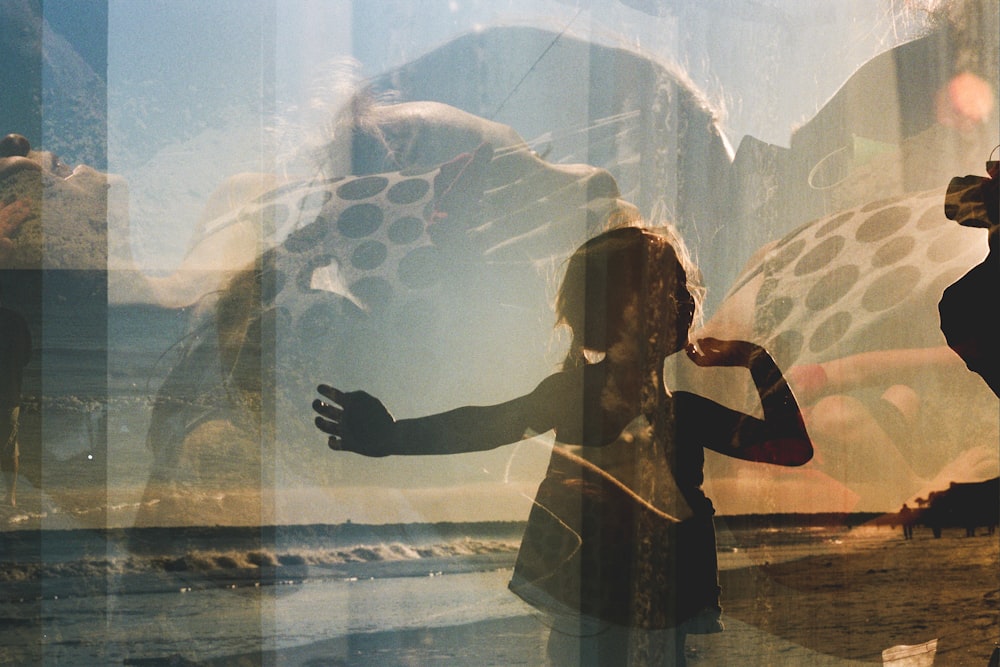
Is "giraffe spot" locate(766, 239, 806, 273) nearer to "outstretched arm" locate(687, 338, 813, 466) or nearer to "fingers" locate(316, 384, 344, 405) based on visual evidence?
"outstretched arm" locate(687, 338, 813, 466)

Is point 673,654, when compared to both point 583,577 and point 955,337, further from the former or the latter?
point 955,337

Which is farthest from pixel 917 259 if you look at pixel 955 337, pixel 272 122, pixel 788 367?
pixel 272 122

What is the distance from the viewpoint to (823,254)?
2.67 m

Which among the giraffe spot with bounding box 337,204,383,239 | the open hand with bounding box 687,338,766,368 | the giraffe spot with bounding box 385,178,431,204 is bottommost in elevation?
the open hand with bounding box 687,338,766,368

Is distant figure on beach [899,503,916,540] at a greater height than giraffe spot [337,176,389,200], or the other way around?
giraffe spot [337,176,389,200]

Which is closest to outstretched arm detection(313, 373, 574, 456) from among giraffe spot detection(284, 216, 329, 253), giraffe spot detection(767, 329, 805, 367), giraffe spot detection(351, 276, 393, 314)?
giraffe spot detection(351, 276, 393, 314)

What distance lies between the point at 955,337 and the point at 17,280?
2513mm

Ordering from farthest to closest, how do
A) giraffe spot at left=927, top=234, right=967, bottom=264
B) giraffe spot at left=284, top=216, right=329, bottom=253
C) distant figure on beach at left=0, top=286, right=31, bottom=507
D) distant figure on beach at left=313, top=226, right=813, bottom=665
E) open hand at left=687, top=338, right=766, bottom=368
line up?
1. giraffe spot at left=927, top=234, right=967, bottom=264
2. open hand at left=687, top=338, right=766, bottom=368
3. distant figure on beach at left=313, top=226, right=813, bottom=665
4. giraffe spot at left=284, top=216, right=329, bottom=253
5. distant figure on beach at left=0, top=286, right=31, bottom=507

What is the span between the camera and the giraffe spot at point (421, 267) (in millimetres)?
2398

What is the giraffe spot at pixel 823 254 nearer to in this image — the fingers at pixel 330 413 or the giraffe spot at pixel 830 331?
the giraffe spot at pixel 830 331

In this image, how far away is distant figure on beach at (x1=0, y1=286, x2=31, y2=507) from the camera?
224cm

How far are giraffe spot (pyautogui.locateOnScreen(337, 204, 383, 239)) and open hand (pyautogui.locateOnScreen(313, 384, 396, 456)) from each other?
0.39 m

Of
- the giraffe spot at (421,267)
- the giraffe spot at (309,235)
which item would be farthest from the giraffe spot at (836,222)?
the giraffe spot at (309,235)

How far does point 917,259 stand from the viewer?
8.79ft
